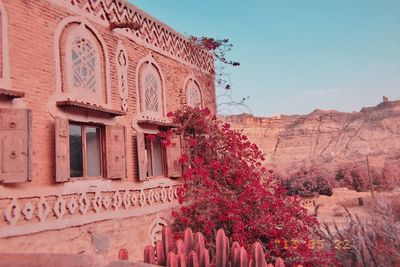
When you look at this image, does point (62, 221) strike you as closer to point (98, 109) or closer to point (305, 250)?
point (98, 109)

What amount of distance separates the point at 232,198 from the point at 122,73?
418 centimetres

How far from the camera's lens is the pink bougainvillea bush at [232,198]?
27.1 ft

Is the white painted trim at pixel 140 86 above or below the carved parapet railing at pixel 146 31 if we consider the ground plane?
below

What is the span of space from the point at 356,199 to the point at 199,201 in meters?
16.4

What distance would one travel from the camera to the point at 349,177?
95.0ft

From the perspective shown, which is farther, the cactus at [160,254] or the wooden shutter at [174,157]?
the wooden shutter at [174,157]

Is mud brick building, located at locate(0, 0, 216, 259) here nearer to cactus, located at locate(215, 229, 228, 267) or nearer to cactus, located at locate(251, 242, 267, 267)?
cactus, located at locate(215, 229, 228, 267)

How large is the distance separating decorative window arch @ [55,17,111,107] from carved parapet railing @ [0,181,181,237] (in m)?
1.79

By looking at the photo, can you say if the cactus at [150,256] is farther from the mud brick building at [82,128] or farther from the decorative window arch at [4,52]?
the decorative window arch at [4,52]

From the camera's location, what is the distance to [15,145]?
5434mm

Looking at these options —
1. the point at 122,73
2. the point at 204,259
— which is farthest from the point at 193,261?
the point at 122,73

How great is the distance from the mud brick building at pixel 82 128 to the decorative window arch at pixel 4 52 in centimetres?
2

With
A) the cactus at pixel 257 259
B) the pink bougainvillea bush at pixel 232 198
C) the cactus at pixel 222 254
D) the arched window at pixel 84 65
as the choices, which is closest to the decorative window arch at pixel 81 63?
the arched window at pixel 84 65

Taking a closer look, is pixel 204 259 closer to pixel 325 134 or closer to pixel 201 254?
Answer: pixel 201 254
